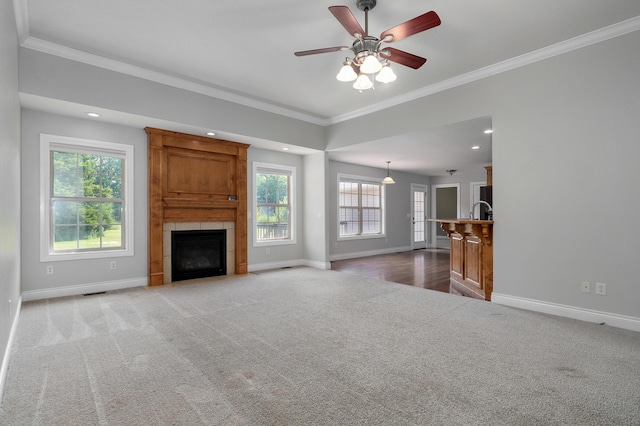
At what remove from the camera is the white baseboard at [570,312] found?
3105 millimetres

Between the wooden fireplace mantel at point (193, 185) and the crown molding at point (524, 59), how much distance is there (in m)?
2.91

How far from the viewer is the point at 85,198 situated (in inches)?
180

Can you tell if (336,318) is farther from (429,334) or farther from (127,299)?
(127,299)

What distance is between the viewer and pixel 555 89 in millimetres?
3559

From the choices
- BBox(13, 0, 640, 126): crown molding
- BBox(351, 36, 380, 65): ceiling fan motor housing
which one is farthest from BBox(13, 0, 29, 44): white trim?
BBox(351, 36, 380, 65): ceiling fan motor housing

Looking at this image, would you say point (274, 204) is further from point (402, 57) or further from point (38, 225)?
point (402, 57)

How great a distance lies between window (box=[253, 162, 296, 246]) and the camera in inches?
254

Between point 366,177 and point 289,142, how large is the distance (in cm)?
337

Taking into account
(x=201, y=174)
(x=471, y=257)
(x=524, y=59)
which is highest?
(x=524, y=59)

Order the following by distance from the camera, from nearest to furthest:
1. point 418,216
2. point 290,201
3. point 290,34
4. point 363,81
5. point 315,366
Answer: point 315,366
point 363,81
point 290,34
point 290,201
point 418,216

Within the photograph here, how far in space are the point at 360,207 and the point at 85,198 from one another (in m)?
6.15

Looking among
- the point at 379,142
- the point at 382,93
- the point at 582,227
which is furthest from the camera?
the point at 379,142

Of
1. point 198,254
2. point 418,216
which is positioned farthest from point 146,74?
point 418,216

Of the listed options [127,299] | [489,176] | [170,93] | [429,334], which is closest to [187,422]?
[429,334]
